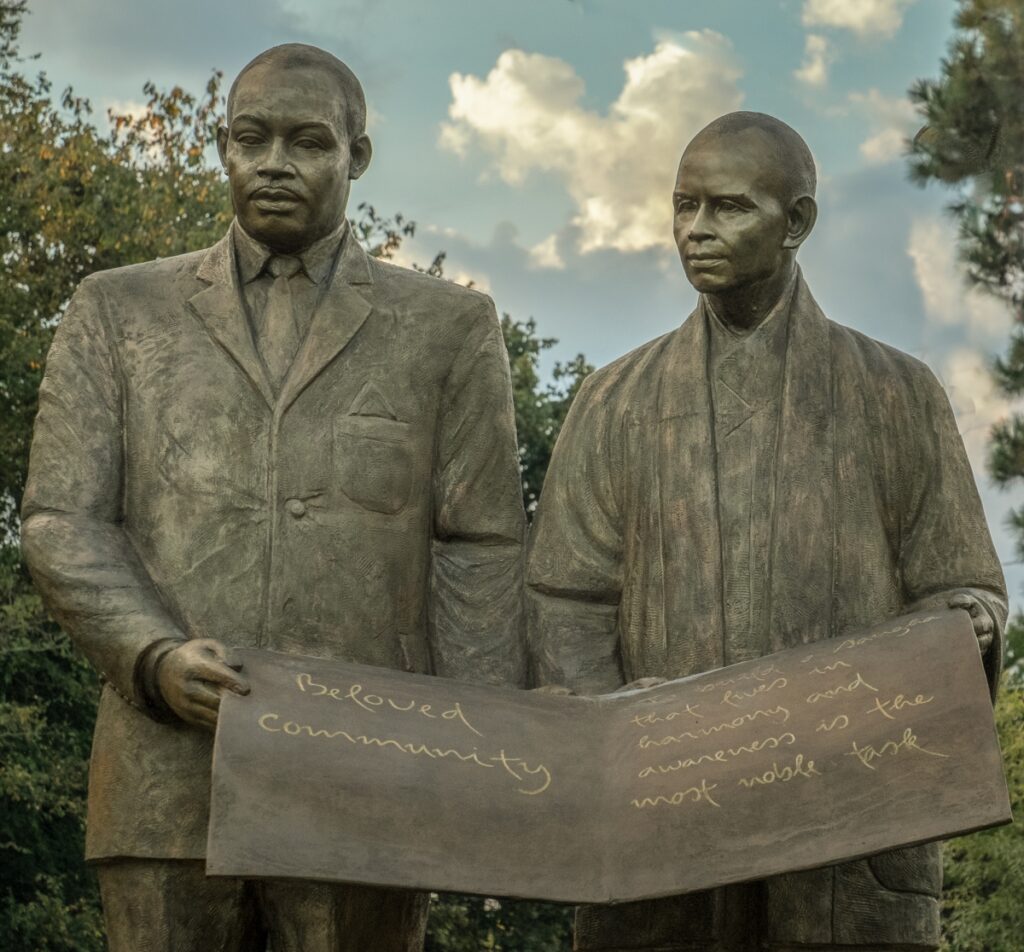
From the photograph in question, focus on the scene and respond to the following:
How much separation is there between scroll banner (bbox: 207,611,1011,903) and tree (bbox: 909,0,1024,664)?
1655 centimetres

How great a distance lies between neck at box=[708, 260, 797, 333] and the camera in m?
8.30

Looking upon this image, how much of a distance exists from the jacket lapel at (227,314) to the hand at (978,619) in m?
2.19

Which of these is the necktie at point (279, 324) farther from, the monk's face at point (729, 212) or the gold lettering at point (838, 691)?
the gold lettering at point (838, 691)

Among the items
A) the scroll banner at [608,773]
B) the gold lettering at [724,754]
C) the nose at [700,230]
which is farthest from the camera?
the nose at [700,230]

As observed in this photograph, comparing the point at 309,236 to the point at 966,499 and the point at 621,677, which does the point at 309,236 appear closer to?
the point at 621,677

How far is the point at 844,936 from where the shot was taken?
7.80 metres

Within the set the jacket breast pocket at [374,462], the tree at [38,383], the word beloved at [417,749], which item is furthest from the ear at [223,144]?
the tree at [38,383]

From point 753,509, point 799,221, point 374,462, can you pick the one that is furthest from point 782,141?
point 374,462

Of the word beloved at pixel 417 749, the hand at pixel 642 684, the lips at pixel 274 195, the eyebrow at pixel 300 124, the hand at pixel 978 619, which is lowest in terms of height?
the word beloved at pixel 417 749

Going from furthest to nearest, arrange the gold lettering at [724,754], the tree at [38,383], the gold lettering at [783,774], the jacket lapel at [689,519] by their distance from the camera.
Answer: the tree at [38,383] < the jacket lapel at [689,519] < the gold lettering at [724,754] < the gold lettering at [783,774]

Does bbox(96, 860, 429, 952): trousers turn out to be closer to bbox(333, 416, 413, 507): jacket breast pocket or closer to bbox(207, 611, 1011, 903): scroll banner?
bbox(207, 611, 1011, 903): scroll banner

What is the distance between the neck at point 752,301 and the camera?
8297 millimetres

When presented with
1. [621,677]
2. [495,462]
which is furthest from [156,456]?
[621,677]

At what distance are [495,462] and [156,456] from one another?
1071mm
